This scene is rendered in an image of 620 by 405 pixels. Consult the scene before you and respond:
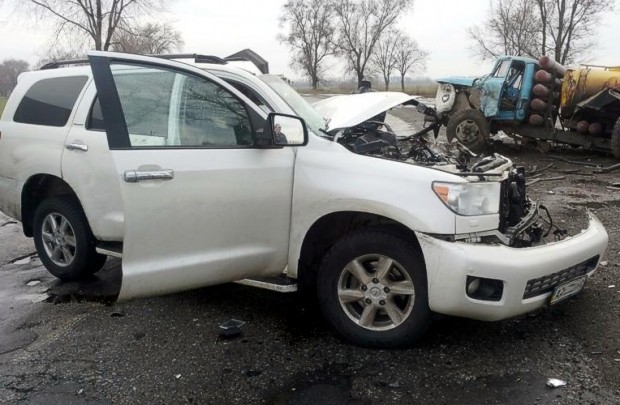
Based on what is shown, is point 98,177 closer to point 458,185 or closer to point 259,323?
point 259,323

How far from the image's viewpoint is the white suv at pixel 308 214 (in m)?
3.00

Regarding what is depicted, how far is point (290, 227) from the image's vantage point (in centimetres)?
347

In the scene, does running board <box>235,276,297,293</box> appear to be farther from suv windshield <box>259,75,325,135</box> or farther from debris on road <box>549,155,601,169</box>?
debris on road <box>549,155,601,169</box>

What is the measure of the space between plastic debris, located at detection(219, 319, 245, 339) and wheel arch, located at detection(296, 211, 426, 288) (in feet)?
1.75

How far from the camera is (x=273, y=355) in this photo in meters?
3.34

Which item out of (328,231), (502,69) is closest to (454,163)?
(328,231)

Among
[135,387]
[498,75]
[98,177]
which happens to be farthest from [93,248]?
[498,75]

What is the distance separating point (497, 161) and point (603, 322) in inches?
50.4

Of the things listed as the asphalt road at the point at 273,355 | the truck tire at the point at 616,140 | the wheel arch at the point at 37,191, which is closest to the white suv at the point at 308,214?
the asphalt road at the point at 273,355

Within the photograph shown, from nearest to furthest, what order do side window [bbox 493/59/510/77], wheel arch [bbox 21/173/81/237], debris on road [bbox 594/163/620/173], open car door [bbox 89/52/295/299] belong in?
open car door [bbox 89/52/295/299]
wheel arch [bbox 21/173/81/237]
debris on road [bbox 594/163/620/173]
side window [bbox 493/59/510/77]

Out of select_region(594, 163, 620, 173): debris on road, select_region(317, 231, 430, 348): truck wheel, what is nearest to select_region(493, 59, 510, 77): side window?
select_region(594, 163, 620, 173): debris on road

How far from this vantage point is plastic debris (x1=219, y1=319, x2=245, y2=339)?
360 cm

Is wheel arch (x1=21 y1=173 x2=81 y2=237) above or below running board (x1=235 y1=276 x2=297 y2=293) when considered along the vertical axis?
above

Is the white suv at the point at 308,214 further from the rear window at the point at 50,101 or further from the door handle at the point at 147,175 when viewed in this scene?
the rear window at the point at 50,101
